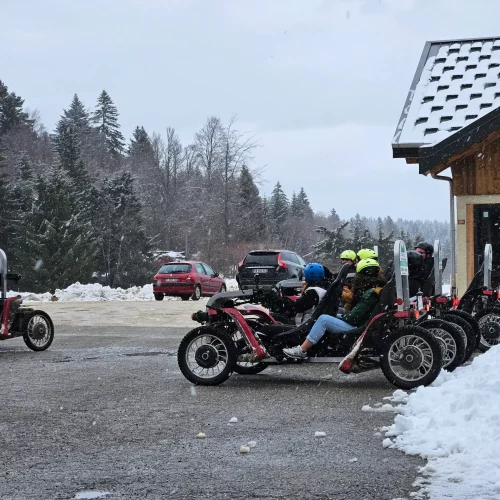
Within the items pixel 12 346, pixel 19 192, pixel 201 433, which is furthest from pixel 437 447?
pixel 19 192

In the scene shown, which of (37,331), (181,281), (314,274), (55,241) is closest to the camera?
(314,274)

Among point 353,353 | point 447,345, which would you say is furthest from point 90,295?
point 353,353

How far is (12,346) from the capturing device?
47.2 ft

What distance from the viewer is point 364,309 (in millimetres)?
9289

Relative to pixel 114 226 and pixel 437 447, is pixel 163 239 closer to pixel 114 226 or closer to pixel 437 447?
pixel 114 226

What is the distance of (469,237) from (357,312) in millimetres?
7691

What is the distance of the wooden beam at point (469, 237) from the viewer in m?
16.2

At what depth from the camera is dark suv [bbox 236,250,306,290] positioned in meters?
27.7

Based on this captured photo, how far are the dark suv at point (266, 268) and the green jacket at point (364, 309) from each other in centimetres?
1810

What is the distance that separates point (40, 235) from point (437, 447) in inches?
1779

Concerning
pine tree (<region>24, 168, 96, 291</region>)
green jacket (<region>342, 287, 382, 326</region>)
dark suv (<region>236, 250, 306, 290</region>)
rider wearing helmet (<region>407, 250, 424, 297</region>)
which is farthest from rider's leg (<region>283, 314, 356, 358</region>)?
pine tree (<region>24, 168, 96, 291</region>)

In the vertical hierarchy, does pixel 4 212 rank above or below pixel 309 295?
above

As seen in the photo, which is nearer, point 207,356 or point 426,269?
point 207,356

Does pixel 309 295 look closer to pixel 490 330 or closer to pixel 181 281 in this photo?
pixel 490 330
